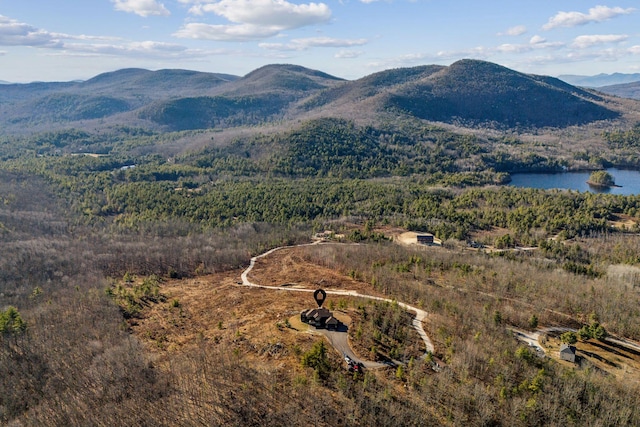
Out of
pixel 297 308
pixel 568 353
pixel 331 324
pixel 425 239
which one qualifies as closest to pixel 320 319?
pixel 331 324

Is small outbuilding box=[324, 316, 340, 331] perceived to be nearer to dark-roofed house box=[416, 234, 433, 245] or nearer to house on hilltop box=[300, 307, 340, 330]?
house on hilltop box=[300, 307, 340, 330]

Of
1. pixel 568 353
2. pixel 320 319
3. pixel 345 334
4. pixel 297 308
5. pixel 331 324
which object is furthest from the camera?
pixel 297 308

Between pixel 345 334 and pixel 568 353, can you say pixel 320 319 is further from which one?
pixel 568 353

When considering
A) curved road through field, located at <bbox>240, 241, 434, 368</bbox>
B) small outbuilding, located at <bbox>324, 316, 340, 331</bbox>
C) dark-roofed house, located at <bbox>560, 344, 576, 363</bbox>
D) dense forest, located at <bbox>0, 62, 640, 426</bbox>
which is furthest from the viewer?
small outbuilding, located at <bbox>324, 316, 340, 331</bbox>

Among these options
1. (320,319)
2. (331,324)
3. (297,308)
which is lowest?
(297,308)

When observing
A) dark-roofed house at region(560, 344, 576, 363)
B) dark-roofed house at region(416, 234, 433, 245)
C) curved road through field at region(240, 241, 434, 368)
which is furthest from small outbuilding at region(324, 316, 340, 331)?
dark-roofed house at region(416, 234, 433, 245)

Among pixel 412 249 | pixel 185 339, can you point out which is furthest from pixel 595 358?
pixel 185 339

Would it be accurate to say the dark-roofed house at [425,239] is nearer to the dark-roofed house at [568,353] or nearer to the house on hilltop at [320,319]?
the house on hilltop at [320,319]

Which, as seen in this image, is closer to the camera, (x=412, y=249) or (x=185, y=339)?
(x=185, y=339)

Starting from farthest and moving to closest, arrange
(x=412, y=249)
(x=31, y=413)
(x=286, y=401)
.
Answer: (x=412, y=249), (x=31, y=413), (x=286, y=401)

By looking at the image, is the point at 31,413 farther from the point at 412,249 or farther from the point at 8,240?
the point at 412,249

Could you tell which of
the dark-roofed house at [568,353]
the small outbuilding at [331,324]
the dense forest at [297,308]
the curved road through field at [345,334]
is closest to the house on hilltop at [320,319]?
the small outbuilding at [331,324]
